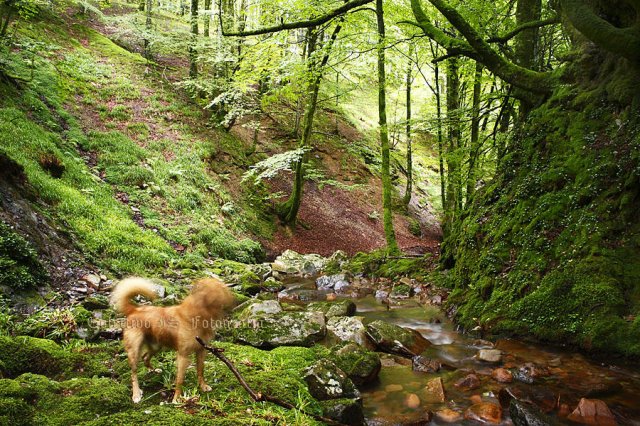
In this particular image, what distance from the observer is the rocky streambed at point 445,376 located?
153 inches

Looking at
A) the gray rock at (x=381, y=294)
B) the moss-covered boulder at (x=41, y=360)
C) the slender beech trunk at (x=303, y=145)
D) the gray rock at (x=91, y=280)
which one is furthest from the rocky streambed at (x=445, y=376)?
the slender beech trunk at (x=303, y=145)

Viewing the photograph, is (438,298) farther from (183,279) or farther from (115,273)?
(115,273)

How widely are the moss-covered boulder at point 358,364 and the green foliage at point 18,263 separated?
15.4ft

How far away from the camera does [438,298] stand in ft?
29.8

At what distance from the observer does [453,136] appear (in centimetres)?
1455

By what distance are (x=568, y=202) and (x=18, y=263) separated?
8.70 m

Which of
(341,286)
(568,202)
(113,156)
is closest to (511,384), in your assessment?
(568,202)

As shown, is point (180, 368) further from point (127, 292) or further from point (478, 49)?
point (478, 49)

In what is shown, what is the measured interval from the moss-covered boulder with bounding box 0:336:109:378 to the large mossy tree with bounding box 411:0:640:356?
5.73m

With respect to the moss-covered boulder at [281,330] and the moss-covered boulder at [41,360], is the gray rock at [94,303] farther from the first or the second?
the moss-covered boulder at [281,330]

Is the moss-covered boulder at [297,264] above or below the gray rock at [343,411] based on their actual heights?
below

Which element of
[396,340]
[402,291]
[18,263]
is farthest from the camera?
Result: [402,291]

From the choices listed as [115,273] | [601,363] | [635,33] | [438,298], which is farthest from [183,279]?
[635,33]

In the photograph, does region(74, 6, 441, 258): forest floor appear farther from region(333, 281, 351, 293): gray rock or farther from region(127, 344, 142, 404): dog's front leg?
region(127, 344, 142, 404): dog's front leg
